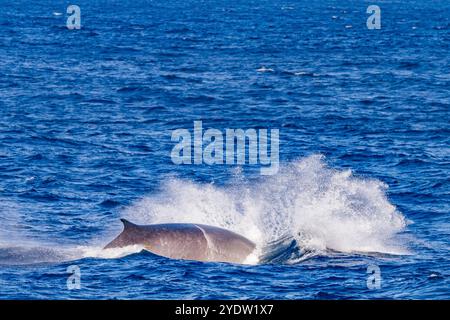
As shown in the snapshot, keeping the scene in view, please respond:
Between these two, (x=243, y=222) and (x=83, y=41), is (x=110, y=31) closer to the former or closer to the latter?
(x=83, y=41)

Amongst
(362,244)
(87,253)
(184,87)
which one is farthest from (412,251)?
(184,87)

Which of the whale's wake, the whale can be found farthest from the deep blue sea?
the whale

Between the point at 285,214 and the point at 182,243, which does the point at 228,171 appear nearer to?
the point at 285,214

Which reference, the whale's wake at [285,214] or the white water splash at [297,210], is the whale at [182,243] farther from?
the white water splash at [297,210]

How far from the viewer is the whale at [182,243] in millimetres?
33906

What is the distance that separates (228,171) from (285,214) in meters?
10.2

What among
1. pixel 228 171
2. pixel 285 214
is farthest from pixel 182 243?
pixel 228 171

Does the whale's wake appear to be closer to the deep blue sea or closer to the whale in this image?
the deep blue sea

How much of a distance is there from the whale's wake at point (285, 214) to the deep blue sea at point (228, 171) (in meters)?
0.12

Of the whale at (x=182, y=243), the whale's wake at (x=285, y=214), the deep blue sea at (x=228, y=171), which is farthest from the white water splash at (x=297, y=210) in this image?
the whale at (x=182, y=243)

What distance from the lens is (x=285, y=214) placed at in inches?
1628
